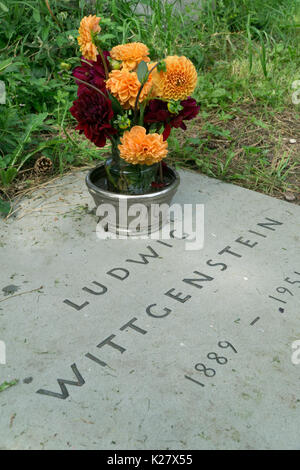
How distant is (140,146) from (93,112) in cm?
21

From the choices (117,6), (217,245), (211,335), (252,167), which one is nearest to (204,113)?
(252,167)

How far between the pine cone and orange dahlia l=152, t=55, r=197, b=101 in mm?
887

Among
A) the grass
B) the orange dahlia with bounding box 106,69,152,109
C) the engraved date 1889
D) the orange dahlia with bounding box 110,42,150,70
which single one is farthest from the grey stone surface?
the orange dahlia with bounding box 110,42,150,70

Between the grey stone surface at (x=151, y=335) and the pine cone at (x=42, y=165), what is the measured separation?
332 millimetres

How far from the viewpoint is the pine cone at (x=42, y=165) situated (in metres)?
2.49

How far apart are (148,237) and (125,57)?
704mm

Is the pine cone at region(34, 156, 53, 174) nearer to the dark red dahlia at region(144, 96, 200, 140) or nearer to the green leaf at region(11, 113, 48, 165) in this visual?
the green leaf at region(11, 113, 48, 165)

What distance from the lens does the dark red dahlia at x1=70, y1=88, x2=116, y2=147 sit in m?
1.78

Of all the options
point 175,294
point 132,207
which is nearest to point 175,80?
point 132,207

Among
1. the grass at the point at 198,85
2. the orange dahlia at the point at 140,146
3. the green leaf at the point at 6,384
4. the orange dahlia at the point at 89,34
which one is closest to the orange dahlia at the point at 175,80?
the orange dahlia at the point at 140,146

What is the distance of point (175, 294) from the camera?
1.71 meters

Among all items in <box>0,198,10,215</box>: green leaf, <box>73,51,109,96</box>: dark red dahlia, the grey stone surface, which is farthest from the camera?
<box>0,198,10,215</box>: green leaf

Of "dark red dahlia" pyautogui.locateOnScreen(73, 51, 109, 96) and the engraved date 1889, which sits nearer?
the engraved date 1889

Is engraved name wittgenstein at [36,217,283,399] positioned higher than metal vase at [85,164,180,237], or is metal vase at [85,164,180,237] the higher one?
metal vase at [85,164,180,237]
